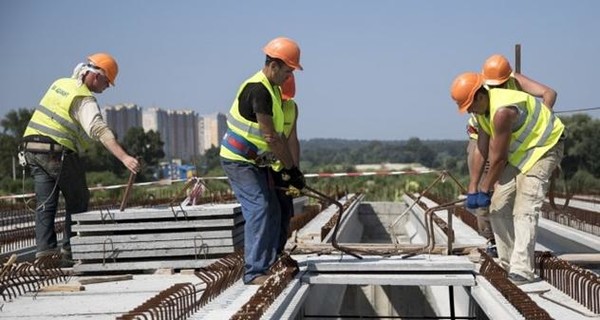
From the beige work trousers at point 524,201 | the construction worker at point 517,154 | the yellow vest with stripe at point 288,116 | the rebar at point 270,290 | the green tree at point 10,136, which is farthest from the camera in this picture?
the green tree at point 10,136

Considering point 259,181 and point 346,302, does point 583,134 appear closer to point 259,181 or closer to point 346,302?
point 346,302

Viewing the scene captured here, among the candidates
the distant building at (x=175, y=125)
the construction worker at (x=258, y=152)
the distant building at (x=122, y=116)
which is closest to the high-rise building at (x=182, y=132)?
the distant building at (x=175, y=125)

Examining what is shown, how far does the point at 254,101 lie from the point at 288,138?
828mm

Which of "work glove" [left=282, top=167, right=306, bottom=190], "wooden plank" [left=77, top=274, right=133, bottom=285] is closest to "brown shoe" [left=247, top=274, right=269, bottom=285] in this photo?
"work glove" [left=282, top=167, right=306, bottom=190]

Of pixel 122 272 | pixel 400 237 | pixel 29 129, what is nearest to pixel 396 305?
pixel 400 237

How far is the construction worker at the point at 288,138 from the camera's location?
5.41 m

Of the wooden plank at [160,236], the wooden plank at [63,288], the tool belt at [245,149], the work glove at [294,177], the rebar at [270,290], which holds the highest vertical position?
the tool belt at [245,149]

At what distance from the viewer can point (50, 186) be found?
6.30 metres

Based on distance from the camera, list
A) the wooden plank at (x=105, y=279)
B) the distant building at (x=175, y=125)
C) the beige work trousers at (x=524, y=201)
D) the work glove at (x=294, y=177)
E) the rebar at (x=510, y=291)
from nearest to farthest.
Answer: the rebar at (x=510, y=291), the beige work trousers at (x=524, y=201), the work glove at (x=294, y=177), the wooden plank at (x=105, y=279), the distant building at (x=175, y=125)

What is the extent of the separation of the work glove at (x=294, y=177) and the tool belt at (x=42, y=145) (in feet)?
7.29

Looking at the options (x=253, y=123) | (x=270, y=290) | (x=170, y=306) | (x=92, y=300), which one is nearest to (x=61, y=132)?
(x=92, y=300)

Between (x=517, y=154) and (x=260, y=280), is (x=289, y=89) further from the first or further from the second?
(x=517, y=154)

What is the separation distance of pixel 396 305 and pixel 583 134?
145 ft

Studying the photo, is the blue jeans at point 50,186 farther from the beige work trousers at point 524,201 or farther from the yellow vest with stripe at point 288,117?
the beige work trousers at point 524,201
